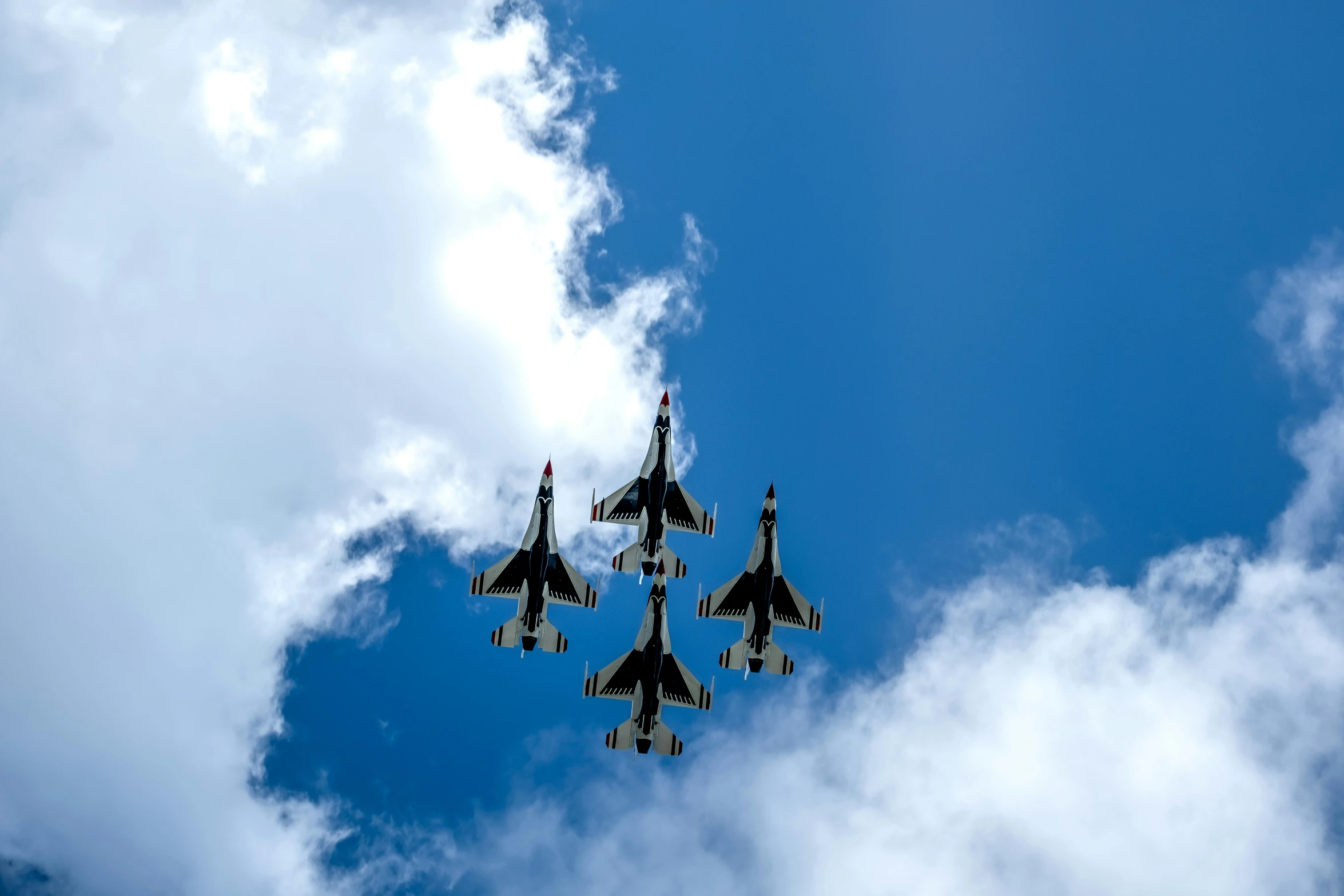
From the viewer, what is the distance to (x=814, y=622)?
117 m

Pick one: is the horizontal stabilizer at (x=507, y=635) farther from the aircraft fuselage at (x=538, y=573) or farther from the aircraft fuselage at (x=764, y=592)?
the aircraft fuselage at (x=764, y=592)

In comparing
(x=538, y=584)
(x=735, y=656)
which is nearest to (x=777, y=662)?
(x=735, y=656)

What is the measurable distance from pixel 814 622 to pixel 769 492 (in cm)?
1229

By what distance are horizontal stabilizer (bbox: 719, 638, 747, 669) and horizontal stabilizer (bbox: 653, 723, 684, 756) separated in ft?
23.6

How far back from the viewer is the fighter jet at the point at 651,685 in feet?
369

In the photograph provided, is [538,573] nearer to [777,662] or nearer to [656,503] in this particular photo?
[656,503]

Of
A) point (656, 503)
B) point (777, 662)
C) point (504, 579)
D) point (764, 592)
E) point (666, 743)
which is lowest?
point (666, 743)

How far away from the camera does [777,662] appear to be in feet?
383

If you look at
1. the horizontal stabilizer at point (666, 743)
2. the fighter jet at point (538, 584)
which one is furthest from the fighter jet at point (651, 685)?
the fighter jet at point (538, 584)

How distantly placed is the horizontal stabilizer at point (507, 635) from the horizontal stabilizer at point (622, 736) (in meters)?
11.0

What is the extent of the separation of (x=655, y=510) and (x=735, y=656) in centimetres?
1409

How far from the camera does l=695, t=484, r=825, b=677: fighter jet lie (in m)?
114

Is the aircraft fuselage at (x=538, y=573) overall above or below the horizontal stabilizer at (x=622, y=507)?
below

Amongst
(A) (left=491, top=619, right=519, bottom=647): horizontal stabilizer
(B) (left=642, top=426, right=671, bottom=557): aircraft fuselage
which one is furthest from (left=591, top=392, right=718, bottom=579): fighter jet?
(A) (left=491, top=619, right=519, bottom=647): horizontal stabilizer
